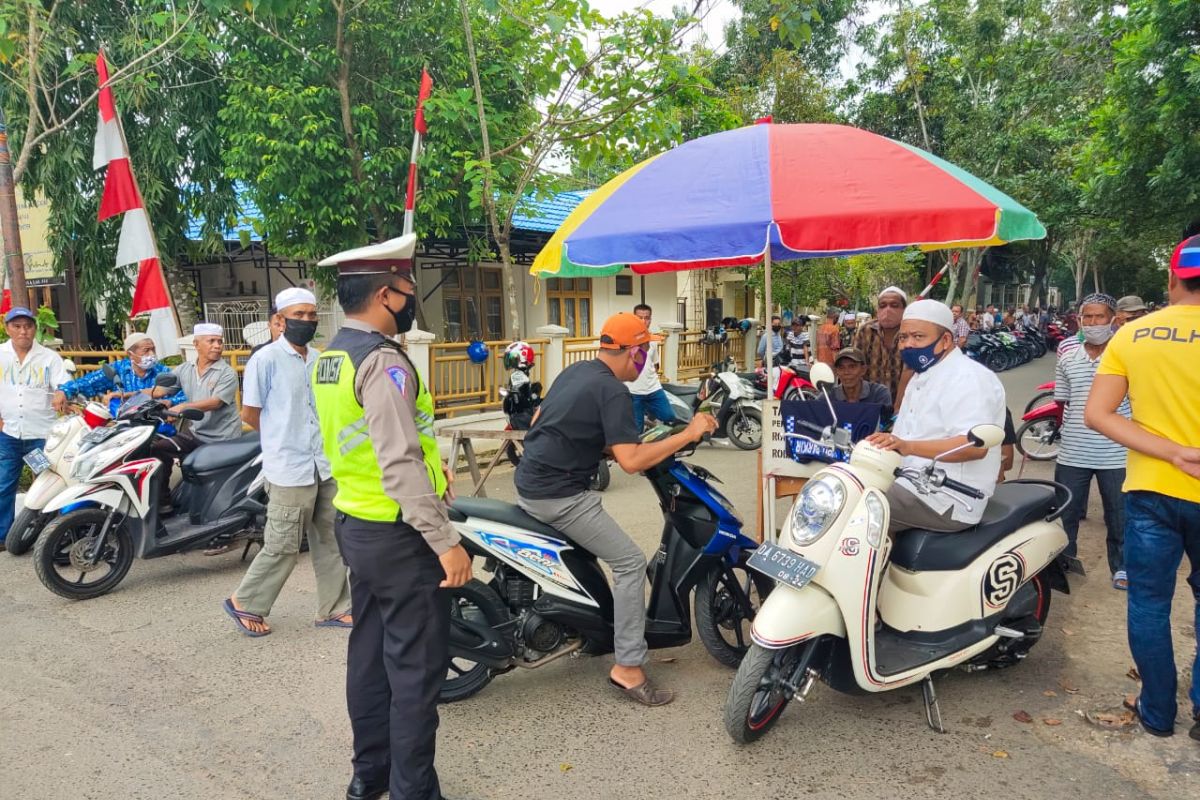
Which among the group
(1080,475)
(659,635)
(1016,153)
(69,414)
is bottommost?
(659,635)

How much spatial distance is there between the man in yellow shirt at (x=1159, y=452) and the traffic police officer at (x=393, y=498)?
2.43 metres

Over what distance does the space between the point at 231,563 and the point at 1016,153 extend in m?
17.8

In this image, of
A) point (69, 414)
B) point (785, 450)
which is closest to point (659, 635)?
point (785, 450)

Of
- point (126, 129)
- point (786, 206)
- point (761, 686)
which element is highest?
point (126, 129)

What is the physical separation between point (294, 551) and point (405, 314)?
2.11 meters

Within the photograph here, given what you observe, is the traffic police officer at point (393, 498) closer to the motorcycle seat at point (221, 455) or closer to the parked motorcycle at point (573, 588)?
the parked motorcycle at point (573, 588)

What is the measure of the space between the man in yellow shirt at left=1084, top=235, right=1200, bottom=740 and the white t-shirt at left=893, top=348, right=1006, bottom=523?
1.26 feet

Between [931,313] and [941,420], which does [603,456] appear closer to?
[941,420]

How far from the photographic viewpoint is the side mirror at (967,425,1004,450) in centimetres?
291

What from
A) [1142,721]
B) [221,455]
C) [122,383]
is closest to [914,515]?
[1142,721]

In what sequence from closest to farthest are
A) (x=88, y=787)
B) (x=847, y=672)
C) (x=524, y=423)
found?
(x=88, y=787)
(x=847, y=672)
(x=524, y=423)

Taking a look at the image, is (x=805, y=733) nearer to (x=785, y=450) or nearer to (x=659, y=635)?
(x=659, y=635)

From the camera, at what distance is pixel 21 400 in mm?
5703

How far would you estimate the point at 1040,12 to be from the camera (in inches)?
642
